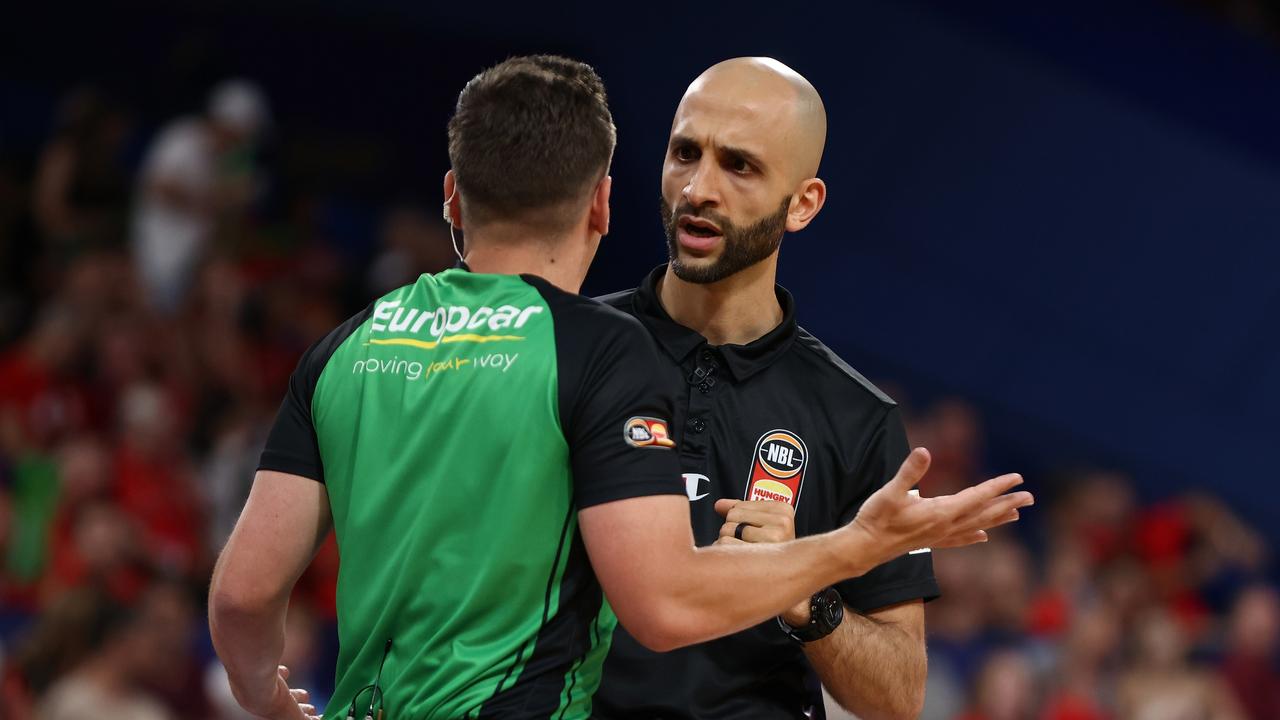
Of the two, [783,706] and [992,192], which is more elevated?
[783,706]

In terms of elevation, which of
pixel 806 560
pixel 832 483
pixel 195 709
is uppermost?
pixel 806 560

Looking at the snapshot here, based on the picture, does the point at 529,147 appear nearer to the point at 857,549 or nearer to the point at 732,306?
the point at 857,549

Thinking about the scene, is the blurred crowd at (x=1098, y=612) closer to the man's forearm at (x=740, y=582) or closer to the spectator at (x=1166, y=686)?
the spectator at (x=1166, y=686)

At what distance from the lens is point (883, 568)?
132 inches

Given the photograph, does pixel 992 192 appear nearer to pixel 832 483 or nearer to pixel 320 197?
pixel 320 197

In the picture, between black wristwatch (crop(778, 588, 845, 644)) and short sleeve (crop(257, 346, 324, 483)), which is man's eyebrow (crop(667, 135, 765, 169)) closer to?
black wristwatch (crop(778, 588, 845, 644))

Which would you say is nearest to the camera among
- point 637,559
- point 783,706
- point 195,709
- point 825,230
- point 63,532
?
point 637,559

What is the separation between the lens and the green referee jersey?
2498mm

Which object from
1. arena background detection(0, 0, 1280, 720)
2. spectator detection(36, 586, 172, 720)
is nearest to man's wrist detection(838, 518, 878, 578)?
spectator detection(36, 586, 172, 720)

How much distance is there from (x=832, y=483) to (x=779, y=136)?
746 mm

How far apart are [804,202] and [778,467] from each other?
2.03ft

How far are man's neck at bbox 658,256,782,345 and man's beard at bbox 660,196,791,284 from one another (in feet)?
0.17

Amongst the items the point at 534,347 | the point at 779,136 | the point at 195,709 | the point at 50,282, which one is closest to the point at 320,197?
the point at 50,282

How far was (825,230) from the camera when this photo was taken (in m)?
11.0
